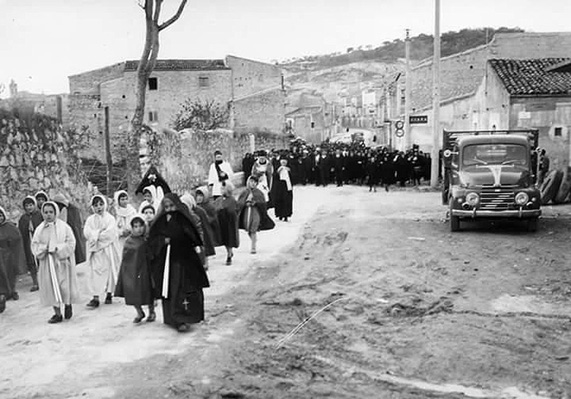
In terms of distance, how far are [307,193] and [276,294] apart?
16.3 meters

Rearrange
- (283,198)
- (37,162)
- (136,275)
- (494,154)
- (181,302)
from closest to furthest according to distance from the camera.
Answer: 1. (181,302)
2. (136,275)
3. (37,162)
4. (494,154)
5. (283,198)

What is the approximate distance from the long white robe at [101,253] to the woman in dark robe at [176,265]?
1.39m

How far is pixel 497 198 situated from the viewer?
46.2 feet

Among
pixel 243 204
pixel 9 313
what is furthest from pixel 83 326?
pixel 243 204

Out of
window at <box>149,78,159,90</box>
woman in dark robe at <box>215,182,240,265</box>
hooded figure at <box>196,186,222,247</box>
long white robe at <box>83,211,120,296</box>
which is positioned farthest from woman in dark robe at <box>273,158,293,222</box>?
window at <box>149,78,159,90</box>

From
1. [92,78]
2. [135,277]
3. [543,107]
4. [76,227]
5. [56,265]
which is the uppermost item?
[92,78]

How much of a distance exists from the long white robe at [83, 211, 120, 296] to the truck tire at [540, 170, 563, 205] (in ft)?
44.9

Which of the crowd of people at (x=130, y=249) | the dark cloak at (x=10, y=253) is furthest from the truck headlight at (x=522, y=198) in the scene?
the dark cloak at (x=10, y=253)

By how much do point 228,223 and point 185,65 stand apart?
40780 mm

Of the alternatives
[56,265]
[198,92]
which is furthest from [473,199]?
[198,92]

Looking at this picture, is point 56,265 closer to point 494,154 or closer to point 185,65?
point 494,154

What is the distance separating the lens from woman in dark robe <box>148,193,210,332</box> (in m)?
7.76

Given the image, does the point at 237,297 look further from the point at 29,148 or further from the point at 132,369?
the point at 29,148

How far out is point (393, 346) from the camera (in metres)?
7.17
